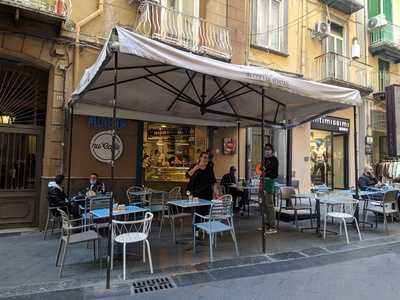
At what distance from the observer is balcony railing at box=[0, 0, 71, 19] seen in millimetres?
6840

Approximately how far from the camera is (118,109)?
8.52 metres

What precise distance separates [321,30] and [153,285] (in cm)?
1256

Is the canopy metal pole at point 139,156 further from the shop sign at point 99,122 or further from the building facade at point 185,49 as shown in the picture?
the shop sign at point 99,122

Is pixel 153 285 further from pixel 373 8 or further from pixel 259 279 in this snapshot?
pixel 373 8

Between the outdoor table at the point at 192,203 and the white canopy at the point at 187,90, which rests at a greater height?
the white canopy at the point at 187,90

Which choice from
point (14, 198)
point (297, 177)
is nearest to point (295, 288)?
point (14, 198)

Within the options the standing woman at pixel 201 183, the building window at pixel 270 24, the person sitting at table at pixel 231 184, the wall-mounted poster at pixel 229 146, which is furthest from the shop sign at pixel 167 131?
the building window at pixel 270 24

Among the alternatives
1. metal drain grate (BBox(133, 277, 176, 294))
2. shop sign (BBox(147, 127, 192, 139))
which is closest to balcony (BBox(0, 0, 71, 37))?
shop sign (BBox(147, 127, 192, 139))

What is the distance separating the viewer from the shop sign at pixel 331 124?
14250mm

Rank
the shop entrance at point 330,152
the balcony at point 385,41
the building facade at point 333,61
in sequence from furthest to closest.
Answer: the balcony at point 385,41, the shop entrance at point 330,152, the building facade at point 333,61

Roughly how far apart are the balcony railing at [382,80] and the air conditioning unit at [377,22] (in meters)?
2.14

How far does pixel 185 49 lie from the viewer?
9570 mm

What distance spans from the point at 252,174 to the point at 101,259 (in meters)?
7.75

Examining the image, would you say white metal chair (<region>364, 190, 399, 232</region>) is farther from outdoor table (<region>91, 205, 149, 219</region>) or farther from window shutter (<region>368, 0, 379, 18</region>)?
window shutter (<region>368, 0, 379, 18</region>)
